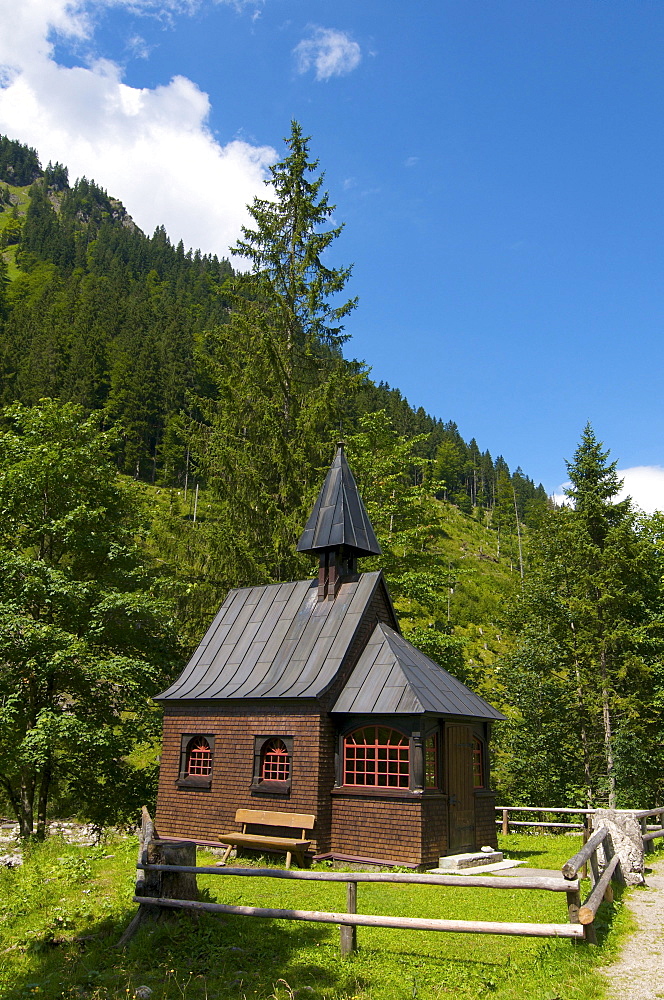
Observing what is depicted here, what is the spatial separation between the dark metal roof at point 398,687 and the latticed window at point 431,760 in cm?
66

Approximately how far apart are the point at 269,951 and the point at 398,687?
729cm

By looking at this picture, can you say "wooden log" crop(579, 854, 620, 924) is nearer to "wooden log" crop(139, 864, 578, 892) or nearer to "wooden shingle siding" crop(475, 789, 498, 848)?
"wooden log" crop(139, 864, 578, 892)

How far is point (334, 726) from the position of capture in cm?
1523

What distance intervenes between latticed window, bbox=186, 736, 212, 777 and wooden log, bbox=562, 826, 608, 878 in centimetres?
901

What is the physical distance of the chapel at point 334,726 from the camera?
14.2m

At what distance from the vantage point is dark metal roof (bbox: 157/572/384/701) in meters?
16.1

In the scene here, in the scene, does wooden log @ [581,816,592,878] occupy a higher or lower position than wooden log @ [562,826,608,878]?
lower

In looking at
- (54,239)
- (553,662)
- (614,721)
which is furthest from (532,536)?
(54,239)

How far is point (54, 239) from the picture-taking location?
146 m

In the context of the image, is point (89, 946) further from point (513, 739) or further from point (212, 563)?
point (513, 739)

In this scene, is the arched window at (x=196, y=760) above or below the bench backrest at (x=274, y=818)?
above

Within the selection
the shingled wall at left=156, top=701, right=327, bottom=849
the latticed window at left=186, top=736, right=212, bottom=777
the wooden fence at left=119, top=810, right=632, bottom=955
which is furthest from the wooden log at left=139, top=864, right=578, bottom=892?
the latticed window at left=186, top=736, right=212, bottom=777

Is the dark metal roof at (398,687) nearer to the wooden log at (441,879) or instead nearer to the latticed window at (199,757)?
the latticed window at (199,757)

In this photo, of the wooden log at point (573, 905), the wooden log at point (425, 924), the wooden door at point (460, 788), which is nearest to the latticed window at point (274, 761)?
the wooden door at point (460, 788)
